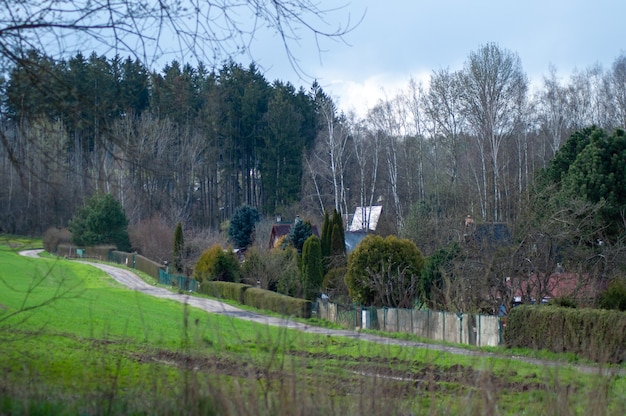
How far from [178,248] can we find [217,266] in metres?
5.64

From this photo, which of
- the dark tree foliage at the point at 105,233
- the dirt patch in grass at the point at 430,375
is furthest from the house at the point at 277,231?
the dirt patch in grass at the point at 430,375

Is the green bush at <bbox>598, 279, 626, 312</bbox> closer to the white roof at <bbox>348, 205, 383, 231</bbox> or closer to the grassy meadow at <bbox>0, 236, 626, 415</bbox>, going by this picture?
the grassy meadow at <bbox>0, 236, 626, 415</bbox>

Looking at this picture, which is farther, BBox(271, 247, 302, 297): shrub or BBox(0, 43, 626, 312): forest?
BBox(271, 247, 302, 297): shrub

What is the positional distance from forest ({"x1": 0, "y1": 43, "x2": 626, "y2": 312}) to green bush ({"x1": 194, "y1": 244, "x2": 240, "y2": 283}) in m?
3.90

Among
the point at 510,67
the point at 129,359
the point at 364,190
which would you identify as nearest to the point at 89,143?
the point at 129,359

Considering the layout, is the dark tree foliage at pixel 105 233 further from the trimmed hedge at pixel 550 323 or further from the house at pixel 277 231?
the trimmed hedge at pixel 550 323

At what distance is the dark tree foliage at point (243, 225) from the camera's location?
62438 mm

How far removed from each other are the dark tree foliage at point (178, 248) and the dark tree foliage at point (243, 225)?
1002 cm

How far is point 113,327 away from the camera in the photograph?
22.4 m

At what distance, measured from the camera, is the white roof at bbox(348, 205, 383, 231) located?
195 ft

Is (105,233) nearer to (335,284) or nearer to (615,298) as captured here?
(335,284)

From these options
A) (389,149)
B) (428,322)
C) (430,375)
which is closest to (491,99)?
(389,149)

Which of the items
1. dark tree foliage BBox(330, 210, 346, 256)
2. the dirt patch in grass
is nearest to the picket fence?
dark tree foliage BBox(330, 210, 346, 256)

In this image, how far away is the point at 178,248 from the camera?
52625 millimetres
